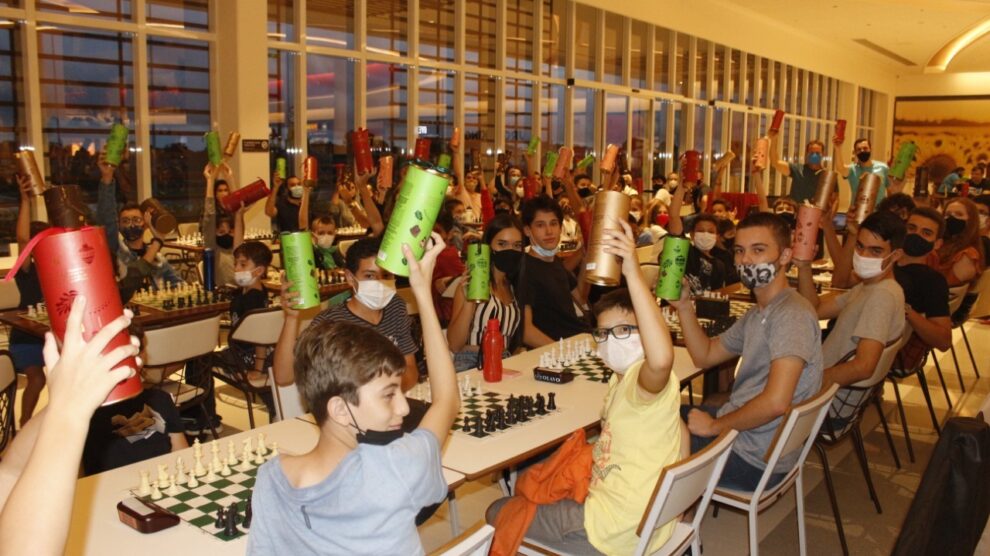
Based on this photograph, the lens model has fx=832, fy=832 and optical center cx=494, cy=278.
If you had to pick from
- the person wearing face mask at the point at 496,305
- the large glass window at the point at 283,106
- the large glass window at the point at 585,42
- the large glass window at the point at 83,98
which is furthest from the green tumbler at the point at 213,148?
the large glass window at the point at 585,42

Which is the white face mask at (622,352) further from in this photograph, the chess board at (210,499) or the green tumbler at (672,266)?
the chess board at (210,499)

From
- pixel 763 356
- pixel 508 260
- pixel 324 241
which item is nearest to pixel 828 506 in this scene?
pixel 763 356

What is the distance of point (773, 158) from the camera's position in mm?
8047

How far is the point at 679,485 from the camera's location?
7.81 ft

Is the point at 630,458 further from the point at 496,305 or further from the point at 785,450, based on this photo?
the point at 496,305

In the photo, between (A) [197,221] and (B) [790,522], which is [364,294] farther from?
(A) [197,221]

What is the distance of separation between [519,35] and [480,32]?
94 centimetres

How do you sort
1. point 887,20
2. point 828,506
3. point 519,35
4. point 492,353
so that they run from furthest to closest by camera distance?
1. point 887,20
2. point 519,35
3. point 828,506
4. point 492,353

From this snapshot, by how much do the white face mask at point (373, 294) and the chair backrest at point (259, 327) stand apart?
1.28m

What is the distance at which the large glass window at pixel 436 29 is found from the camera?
11.9m

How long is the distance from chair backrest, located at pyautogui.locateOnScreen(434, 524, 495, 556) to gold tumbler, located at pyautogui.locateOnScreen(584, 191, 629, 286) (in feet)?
3.88

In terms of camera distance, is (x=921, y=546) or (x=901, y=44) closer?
(x=921, y=546)

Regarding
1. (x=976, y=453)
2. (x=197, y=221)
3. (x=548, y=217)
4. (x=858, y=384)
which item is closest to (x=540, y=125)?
(x=197, y=221)

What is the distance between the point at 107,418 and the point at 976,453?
9.68 feet
